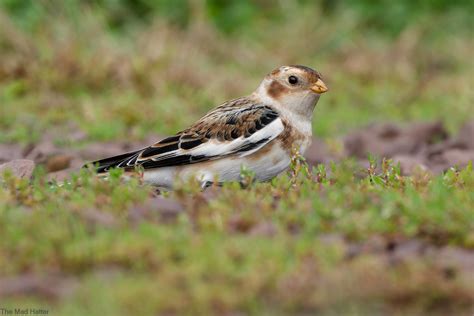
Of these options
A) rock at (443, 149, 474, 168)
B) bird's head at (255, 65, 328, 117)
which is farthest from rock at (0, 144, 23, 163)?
rock at (443, 149, 474, 168)

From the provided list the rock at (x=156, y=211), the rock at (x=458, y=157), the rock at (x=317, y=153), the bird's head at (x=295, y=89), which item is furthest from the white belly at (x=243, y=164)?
the rock at (x=458, y=157)

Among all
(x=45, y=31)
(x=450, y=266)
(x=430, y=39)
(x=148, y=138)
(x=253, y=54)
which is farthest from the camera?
(x=430, y=39)

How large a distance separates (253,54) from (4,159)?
630 cm

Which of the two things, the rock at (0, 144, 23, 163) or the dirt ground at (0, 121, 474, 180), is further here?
the rock at (0, 144, 23, 163)

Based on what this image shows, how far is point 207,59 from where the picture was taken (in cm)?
1342

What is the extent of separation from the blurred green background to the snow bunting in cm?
287

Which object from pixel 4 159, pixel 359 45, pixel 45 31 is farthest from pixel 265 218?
pixel 359 45

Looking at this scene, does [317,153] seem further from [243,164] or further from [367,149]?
[243,164]

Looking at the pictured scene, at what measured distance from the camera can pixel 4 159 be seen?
26.8ft

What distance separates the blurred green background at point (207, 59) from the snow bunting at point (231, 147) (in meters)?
2.87

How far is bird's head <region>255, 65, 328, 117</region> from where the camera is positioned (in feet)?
23.2

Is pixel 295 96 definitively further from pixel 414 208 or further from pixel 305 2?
pixel 305 2

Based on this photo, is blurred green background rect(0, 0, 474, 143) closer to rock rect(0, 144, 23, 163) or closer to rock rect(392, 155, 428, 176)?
rock rect(0, 144, 23, 163)

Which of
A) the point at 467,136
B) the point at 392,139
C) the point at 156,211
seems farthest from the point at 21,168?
the point at 467,136
